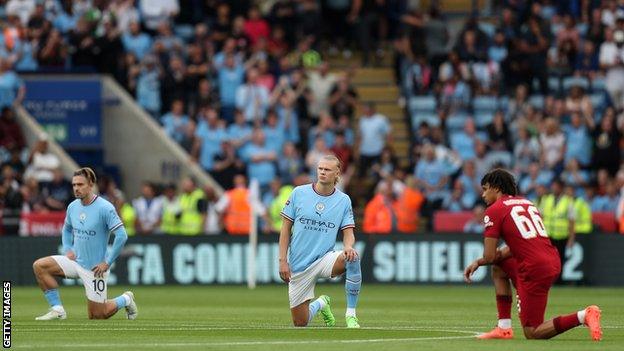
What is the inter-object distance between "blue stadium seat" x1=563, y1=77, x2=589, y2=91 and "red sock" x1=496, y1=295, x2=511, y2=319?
2123 centimetres

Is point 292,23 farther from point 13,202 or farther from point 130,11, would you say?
point 13,202

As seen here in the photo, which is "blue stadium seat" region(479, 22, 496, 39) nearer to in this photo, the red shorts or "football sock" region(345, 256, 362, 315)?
"football sock" region(345, 256, 362, 315)

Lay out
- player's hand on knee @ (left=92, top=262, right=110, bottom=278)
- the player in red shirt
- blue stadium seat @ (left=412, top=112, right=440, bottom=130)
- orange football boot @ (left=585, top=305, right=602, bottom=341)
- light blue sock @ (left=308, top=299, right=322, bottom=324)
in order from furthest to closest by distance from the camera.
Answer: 1. blue stadium seat @ (left=412, top=112, right=440, bottom=130)
2. player's hand on knee @ (left=92, top=262, right=110, bottom=278)
3. light blue sock @ (left=308, top=299, right=322, bottom=324)
4. the player in red shirt
5. orange football boot @ (left=585, top=305, right=602, bottom=341)

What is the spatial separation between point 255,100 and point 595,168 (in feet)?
24.3

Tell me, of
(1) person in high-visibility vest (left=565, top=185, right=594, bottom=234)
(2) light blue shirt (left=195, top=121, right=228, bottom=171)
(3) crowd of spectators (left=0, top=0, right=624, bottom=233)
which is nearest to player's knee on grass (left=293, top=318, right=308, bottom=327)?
(1) person in high-visibility vest (left=565, top=185, right=594, bottom=234)

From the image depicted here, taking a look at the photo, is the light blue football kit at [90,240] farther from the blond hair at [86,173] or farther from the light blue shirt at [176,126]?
the light blue shirt at [176,126]

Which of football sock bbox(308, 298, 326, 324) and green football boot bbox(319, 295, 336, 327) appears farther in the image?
green football boot bbox(319, 295, 336, 327)

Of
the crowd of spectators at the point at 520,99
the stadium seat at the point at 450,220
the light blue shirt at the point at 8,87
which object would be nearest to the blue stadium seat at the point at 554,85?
the crowd of spectators at the point at 520,99

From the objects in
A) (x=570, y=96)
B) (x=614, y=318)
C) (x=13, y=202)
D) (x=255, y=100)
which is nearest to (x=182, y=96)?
(x=255, y=100)

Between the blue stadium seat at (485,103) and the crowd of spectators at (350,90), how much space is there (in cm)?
2

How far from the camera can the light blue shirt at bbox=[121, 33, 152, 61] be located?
38562 mm

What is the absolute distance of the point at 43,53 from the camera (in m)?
38.1

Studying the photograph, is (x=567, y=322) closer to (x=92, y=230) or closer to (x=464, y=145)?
(x=92, y=230)

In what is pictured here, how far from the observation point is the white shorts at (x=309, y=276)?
19250 millimetres
